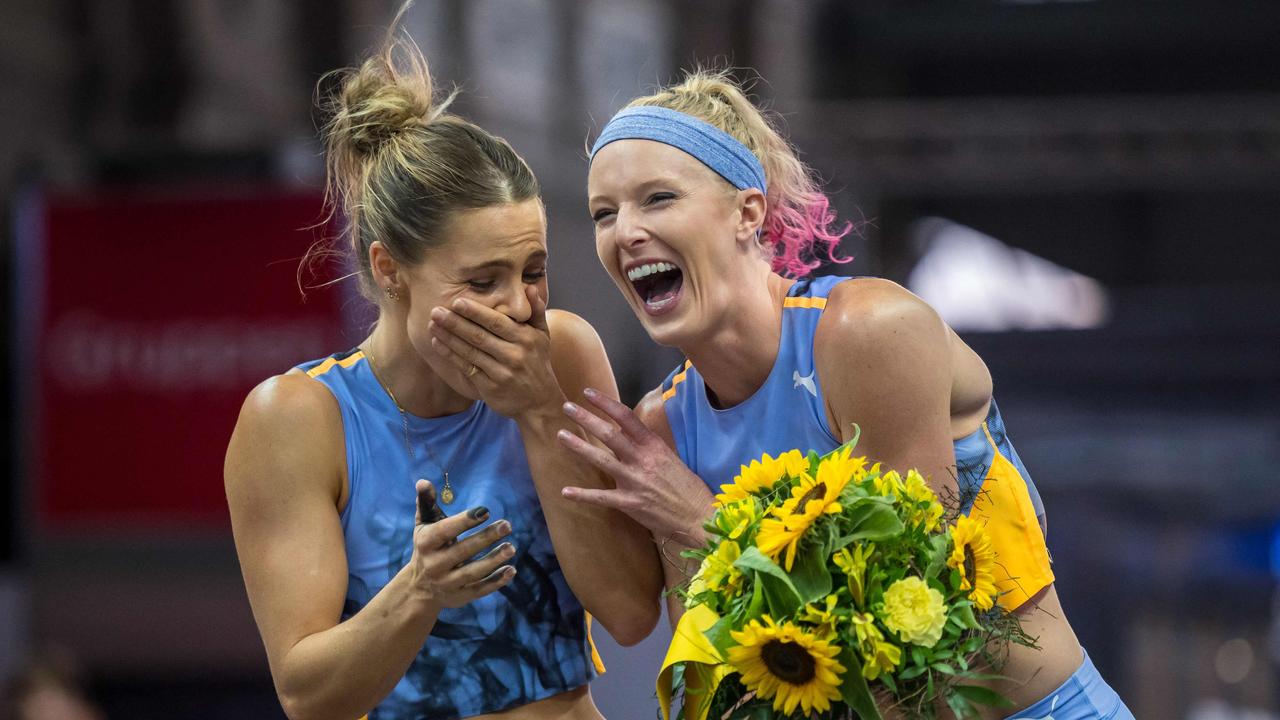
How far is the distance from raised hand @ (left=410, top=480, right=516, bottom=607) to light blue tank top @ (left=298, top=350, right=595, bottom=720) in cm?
31

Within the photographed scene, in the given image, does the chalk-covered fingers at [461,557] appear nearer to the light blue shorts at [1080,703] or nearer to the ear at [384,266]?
the ear at [384,266]

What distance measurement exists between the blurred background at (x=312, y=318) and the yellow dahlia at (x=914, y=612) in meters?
2.45

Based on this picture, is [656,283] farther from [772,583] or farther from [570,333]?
[772,583]

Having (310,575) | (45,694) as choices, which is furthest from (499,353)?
(45,694)

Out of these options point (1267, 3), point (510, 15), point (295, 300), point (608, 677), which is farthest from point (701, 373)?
point (1267, 3)

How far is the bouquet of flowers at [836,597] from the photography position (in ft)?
6.13

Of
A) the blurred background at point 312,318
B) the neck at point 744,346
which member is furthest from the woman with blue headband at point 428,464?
the blurred background at point 312,318

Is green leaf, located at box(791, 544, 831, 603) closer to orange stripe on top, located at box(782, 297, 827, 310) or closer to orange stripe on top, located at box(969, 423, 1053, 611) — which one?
orange stripe on top, located at box(969, 423, 1053, 611)

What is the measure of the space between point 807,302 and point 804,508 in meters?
0.59

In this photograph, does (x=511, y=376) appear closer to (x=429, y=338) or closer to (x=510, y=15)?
(x=429, y=338)

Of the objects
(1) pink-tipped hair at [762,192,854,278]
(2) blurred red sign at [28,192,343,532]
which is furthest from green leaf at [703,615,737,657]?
(2) blurred red sign at [28,192,343,532]

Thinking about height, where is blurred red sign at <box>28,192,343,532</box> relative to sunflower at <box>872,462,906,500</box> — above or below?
below

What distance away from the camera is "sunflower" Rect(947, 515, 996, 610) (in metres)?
2.00

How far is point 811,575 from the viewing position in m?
1.90
